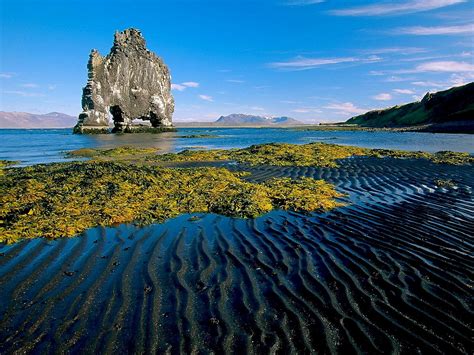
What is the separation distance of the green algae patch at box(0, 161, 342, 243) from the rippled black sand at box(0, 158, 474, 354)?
3.19 ft

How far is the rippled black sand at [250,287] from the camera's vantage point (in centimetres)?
488

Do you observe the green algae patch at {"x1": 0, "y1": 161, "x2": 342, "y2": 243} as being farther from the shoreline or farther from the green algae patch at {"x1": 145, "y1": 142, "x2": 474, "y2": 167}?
the green algae patch at {"x1": 145, "y1": 142, "x2": 474, "y2": 167}

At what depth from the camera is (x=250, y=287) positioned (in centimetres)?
647

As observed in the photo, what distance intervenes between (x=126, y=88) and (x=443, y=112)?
110 metres

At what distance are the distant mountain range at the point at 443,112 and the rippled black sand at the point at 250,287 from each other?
263 feet

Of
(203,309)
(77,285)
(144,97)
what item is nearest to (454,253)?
(203,309)

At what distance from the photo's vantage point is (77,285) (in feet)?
21.5

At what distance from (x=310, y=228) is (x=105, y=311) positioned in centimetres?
653

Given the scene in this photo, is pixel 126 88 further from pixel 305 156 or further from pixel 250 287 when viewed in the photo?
pixel 250 287


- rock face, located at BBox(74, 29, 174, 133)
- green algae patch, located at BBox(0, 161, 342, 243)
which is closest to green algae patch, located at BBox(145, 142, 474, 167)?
green algae patch, located at BBox(0, 161, 342, 243)

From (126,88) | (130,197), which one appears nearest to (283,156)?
(130,197)

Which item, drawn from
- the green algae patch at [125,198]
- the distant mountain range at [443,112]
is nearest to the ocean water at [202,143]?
the distant mountain range at [443,112]

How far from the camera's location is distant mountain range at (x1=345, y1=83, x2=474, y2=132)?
80363mm

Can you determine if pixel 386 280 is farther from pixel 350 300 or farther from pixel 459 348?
pixel 459 348
